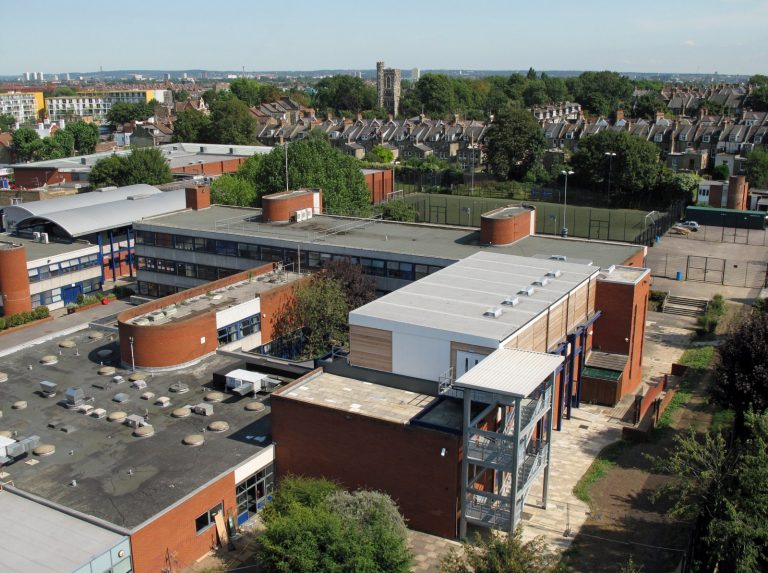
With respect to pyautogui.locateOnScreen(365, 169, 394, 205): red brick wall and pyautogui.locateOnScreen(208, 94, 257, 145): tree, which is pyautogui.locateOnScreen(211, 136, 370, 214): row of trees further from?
pyautogui.locateOnScreen(208, 94, 257, 145): tree

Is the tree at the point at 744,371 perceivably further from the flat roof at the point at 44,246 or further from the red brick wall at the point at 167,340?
the flat roof at the point at 44,246

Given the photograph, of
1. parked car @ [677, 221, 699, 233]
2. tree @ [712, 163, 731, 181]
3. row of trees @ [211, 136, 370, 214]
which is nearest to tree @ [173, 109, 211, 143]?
row of trees @ [211, 136, 370, 214]

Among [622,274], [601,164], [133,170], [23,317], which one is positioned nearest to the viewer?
[622,274]

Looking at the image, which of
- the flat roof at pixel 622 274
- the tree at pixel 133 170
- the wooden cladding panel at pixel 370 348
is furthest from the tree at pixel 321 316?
the tree at pixel 133 170

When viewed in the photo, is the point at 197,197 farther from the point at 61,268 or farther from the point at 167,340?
the point at 167,340

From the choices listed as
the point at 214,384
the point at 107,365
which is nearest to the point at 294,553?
the point at 214,384

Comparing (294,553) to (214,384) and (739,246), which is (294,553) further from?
(739,246)

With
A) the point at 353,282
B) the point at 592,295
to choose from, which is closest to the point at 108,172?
the point at 353,282
